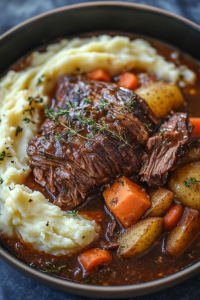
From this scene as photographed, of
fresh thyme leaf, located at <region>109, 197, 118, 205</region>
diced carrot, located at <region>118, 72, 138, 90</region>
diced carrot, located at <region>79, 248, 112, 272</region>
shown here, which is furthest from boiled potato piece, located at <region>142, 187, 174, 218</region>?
diced carrot, located at <region>118, 72, 138, 90</region>

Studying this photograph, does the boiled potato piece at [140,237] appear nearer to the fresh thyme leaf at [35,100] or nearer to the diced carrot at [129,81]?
the diced carrot at [129,81]

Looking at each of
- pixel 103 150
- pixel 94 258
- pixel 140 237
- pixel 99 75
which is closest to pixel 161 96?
pixel 99 75

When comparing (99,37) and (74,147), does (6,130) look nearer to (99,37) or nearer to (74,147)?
(74,147)

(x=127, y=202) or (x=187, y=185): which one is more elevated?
(x=187, y=185)

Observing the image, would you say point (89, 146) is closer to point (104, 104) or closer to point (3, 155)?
point (104, 104)

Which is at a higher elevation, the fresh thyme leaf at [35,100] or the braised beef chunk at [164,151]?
the fresh thyme leaf at [35,100]

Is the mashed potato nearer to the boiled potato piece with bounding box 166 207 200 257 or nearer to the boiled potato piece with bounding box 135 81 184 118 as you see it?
the boiled potato piece with bounding box 135 81 184 118

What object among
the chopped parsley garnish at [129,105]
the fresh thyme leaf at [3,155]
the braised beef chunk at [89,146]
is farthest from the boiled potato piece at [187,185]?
the fresh thyme leaf at [3,155]
